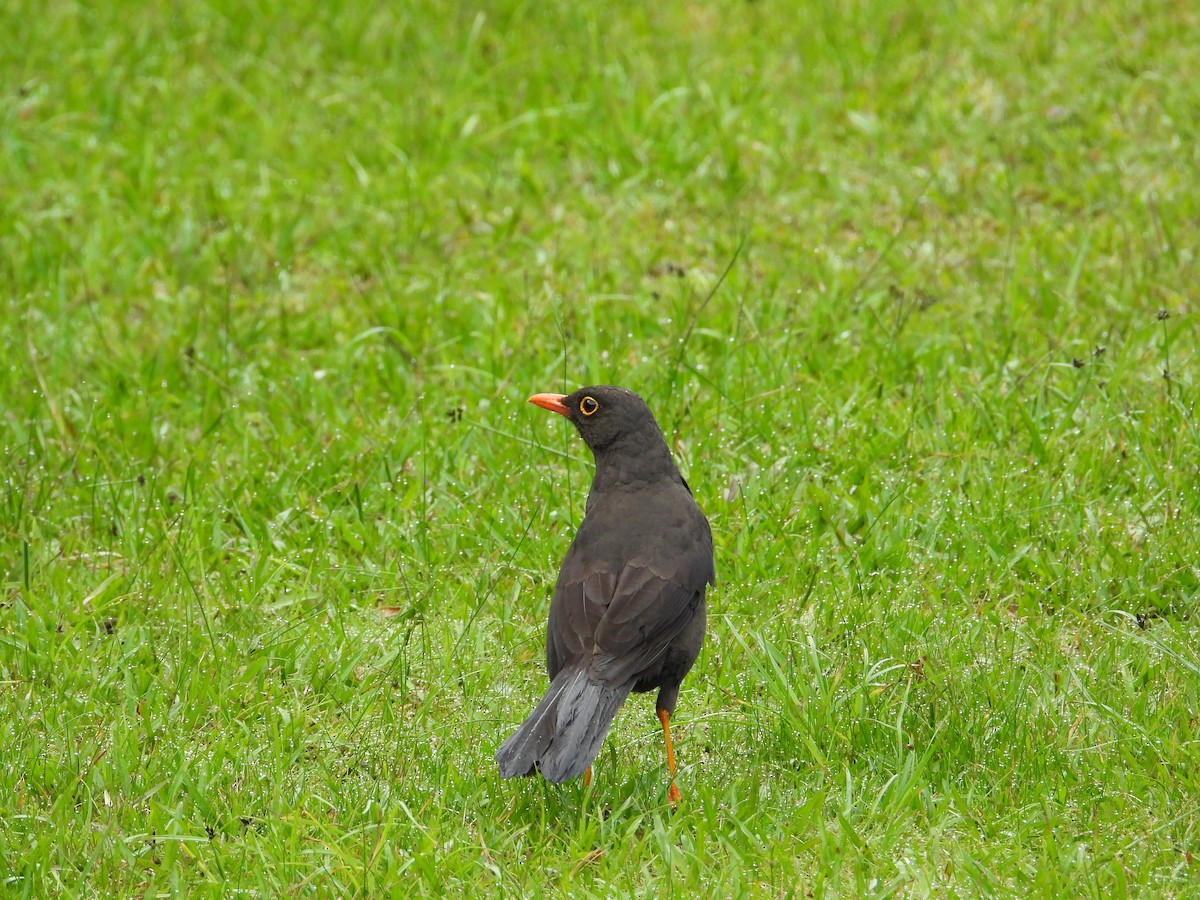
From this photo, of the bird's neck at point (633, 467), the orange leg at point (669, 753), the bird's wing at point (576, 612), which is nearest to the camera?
the orange leg at point (669, 753)

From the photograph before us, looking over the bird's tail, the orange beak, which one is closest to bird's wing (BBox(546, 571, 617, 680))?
the bird's tail

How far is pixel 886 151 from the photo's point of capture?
9.90 meters

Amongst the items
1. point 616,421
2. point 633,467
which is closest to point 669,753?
point 633,467

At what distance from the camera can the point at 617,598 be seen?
17.1ft

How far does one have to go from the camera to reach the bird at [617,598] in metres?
4.74

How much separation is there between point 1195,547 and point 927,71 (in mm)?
5239

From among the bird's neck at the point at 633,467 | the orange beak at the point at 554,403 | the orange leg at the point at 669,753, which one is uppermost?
the orange beak at the point at 554,403

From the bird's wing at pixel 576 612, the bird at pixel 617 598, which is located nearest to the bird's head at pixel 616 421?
the bird at pixel 617 598

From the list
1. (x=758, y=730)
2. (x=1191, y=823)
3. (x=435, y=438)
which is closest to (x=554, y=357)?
(x=435, y=438)

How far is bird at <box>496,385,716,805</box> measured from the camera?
4.74 m

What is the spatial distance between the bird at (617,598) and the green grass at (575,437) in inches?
11.9

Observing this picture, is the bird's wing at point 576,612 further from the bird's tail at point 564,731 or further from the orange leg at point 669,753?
the orange leg at point 669,753

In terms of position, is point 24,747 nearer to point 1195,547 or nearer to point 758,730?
point 758,730

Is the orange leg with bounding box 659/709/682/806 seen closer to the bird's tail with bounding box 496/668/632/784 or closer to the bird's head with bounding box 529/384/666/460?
the bird's tail with bounding box 496/668/632/784
